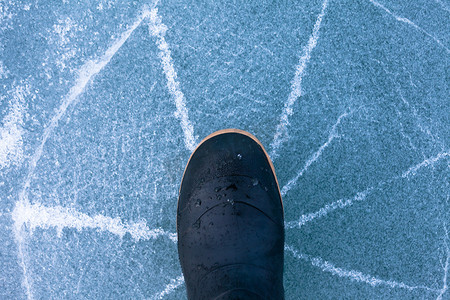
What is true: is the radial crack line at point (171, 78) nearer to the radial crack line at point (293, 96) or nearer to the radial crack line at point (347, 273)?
the radial crack line at point (293, 96)

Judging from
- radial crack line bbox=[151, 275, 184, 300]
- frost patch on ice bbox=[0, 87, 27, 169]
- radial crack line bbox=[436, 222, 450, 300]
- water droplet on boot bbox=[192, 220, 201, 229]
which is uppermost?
radial crack line bbox=[436, 222, 450, 300]

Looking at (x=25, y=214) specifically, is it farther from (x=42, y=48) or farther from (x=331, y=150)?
(x=331, y=150)

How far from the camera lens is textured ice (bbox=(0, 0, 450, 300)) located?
96cm

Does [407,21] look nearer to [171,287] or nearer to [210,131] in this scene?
[210,131]

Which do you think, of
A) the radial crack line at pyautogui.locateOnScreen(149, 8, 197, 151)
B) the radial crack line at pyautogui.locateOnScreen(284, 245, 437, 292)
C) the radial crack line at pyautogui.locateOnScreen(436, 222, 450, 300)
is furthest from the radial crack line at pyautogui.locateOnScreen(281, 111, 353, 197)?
the radial crack line at pyautogui.locateOnScreen(436, 222, 450, 300)

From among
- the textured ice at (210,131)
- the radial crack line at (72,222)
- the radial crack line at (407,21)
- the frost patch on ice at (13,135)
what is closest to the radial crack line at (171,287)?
the textured ice at (210,131)

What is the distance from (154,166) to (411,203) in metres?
0.76

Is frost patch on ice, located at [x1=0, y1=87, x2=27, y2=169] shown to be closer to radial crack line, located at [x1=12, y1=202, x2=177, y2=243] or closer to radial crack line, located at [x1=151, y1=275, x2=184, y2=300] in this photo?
radial crack line, located at [x1=12, y1=202, x2=177, y2=243]

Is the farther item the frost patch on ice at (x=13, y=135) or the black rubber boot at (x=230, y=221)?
the frost patch on ice at (x=13, y=135)

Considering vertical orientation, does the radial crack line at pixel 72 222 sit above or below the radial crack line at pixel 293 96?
below

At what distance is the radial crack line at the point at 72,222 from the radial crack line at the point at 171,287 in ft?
0.37

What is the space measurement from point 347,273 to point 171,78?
76cm

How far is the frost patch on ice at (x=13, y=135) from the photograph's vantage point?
38.4 inches

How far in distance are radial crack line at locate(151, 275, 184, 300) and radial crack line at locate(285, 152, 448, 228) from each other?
351mm
